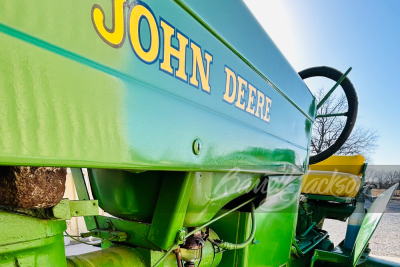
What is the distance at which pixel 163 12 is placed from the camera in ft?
1.90

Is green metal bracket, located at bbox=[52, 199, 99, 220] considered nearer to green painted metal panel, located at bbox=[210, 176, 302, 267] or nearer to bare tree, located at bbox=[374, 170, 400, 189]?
green painted metal panel, located at bbox=[210, 176, 302, 267]

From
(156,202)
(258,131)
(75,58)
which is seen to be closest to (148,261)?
(156,202)

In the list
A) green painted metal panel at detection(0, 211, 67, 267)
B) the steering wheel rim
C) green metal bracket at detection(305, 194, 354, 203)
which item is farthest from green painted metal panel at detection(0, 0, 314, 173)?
green metal bracket at detection(305, 194, 354, 203)

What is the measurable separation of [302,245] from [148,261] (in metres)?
1.98

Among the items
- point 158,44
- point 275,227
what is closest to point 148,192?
point 158,44

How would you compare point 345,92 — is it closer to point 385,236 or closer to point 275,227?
point 275,227

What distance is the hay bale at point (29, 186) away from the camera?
0.50 meters

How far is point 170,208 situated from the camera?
92cm

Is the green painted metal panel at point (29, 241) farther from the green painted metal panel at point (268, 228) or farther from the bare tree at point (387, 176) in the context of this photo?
the bare tree at point (387, 176)

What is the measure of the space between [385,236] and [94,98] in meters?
7.80

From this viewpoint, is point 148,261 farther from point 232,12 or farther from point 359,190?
point 359,190

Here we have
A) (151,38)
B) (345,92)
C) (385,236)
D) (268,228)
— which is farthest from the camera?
(385,236)

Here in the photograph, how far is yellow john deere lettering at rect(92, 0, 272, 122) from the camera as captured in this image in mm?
463

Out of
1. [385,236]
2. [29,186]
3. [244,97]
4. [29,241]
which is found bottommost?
[385,236]
